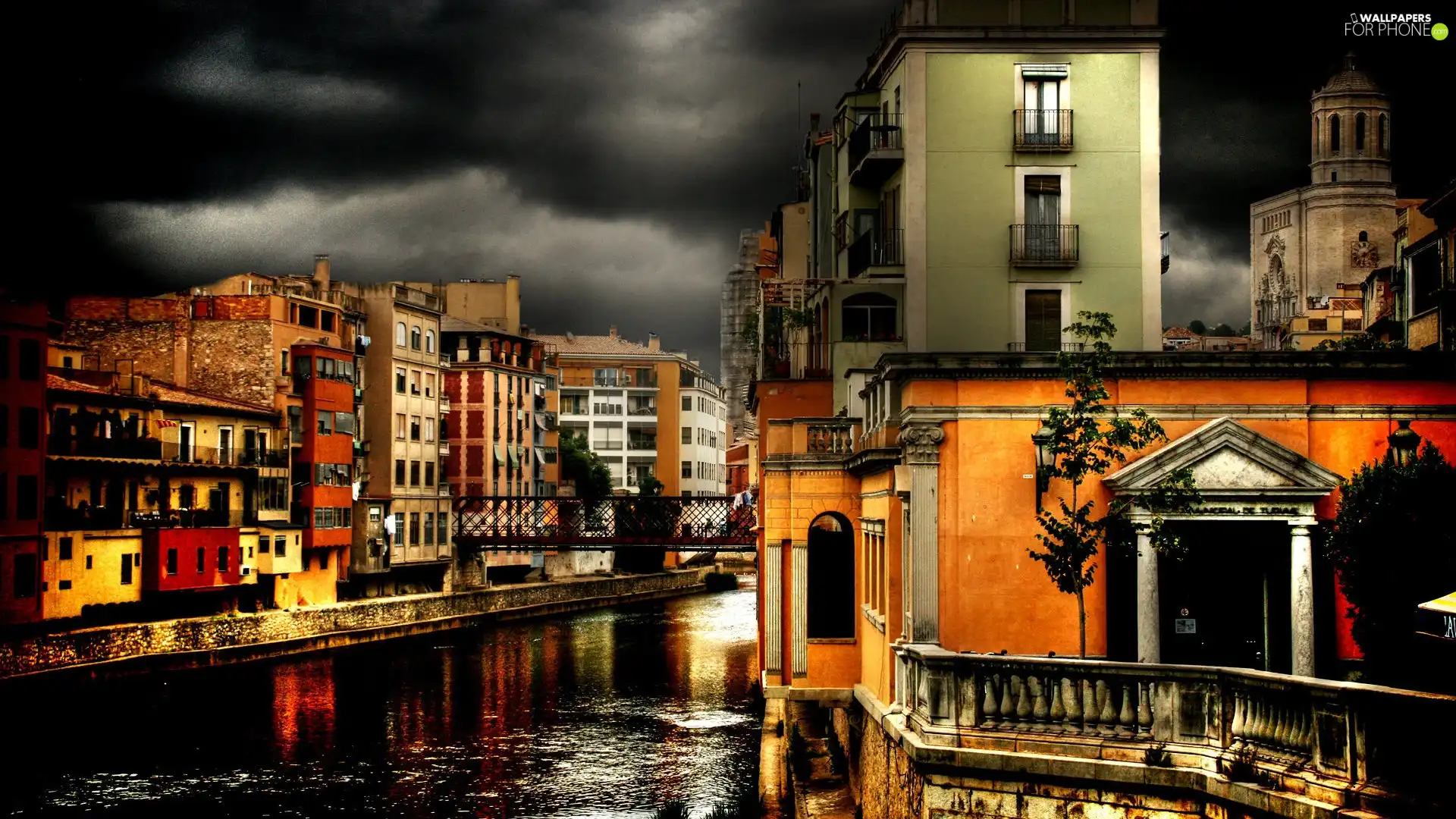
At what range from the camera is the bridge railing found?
9602 mm

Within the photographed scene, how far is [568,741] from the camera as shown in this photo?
136ft

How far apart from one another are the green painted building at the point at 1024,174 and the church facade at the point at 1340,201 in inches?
4521

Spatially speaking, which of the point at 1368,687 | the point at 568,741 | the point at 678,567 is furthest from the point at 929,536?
the point at 678,567

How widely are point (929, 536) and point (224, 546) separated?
4703cm

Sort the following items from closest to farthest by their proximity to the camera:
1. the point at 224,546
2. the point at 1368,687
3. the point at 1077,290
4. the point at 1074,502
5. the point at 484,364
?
the point at 1368,687 < the point at 1074,502 < the point at 1077,290 < the point at 224,546 < the point at 484,364

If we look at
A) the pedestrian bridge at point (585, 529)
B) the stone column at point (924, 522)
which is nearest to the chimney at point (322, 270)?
the pedestrian bridge at point (585, 529)

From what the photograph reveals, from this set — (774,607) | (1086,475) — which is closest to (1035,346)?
(774,607)

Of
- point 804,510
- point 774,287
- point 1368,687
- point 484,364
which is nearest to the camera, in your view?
point 1368,687

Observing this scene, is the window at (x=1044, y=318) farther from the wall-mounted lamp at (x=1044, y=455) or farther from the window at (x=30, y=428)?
the window at (x=30, y=428)

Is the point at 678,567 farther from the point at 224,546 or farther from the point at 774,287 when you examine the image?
the point at 774,287

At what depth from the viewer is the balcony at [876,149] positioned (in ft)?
127

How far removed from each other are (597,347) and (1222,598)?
122m

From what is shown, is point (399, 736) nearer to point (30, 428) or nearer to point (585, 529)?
point (30, 428)

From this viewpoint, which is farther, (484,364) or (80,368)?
(484,364)
